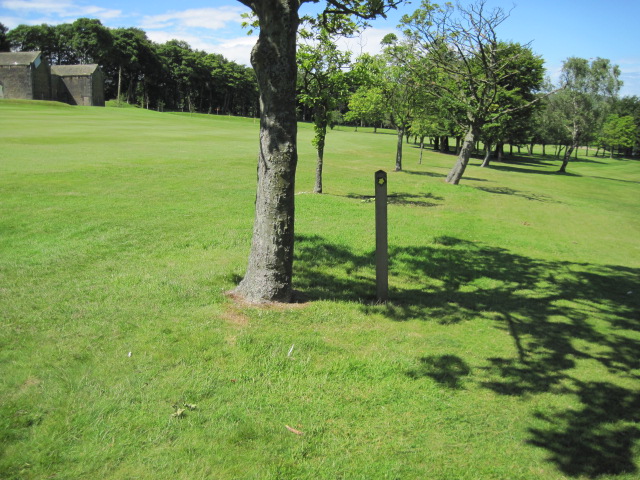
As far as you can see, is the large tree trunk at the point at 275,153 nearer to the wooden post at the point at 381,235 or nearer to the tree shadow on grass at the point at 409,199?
the wooden post at the point at 381,235

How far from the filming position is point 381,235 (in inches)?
255

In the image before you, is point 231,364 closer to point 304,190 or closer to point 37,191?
point 37,191

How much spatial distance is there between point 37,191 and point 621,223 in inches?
826

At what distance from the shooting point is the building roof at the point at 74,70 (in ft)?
253

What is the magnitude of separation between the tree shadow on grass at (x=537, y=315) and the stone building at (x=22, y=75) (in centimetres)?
8116

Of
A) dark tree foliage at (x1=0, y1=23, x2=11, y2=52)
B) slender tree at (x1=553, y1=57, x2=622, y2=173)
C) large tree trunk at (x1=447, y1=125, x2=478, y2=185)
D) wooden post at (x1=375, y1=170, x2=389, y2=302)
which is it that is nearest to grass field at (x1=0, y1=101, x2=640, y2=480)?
wooden post at (x1=375, y1=170, x2=389, y2=302)

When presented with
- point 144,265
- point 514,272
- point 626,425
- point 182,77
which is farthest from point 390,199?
point 182,77

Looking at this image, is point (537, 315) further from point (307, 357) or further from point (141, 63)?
point (141, 63)

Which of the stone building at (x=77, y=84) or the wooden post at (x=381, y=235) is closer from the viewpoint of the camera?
the wooden post at (x=381, y=235)

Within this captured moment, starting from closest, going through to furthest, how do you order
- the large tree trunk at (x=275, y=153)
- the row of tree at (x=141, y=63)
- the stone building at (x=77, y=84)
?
the large tree trunk at (x=275, y=153), the stone building at (x=77, y=84), the row of tree at (x=141, y=63)

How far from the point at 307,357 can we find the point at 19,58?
87.4 metres

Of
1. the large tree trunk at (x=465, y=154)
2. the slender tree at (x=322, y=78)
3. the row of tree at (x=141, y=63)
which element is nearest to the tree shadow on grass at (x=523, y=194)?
the large tree trunk at (x=465, y=154)

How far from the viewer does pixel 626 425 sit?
4309 millimetres

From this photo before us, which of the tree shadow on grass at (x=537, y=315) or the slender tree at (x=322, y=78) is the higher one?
the slender tree at (x=322, y=78)
